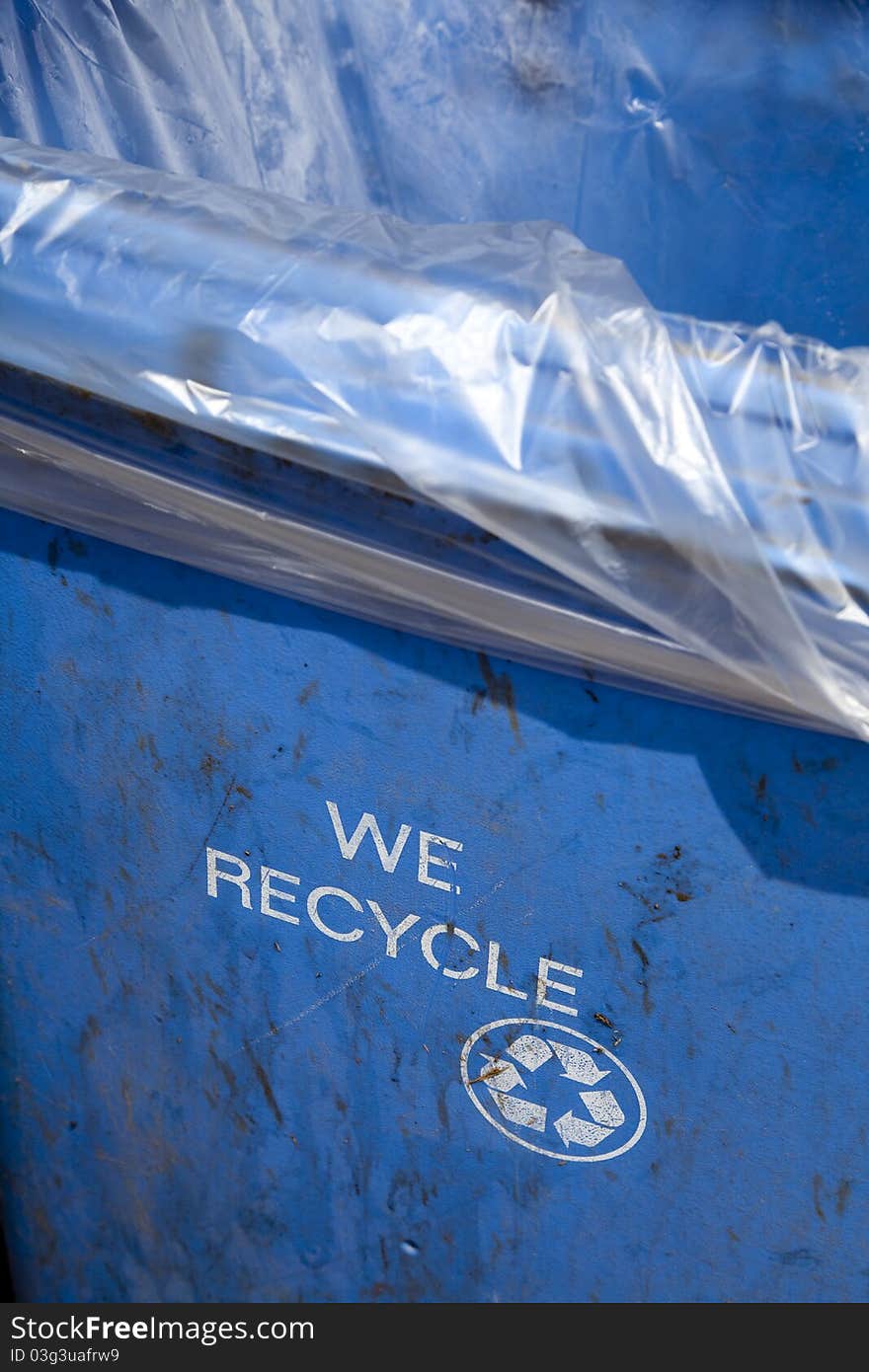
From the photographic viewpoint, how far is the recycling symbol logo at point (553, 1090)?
32.9 inches

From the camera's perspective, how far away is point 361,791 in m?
0.78

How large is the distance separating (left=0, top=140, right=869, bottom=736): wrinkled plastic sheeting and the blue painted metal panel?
0.20 ft

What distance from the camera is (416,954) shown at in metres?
0.84

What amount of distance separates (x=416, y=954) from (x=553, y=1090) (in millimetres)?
143

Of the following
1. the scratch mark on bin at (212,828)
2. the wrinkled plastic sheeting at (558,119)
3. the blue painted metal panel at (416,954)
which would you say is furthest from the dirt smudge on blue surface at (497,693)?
the wrinkled plastic sheeting at (558,119)

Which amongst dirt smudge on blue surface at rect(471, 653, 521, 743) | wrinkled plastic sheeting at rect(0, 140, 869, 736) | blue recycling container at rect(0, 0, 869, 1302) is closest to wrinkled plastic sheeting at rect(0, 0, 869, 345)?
blue recycling container at rect(0, 0, 869, 1302)

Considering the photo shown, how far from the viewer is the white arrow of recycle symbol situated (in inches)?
33.1

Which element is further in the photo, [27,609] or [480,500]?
[27,609]

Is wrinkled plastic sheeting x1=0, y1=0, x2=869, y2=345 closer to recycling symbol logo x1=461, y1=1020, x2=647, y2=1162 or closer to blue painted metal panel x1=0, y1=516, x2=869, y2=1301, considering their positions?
blue painted metal panel x1=0, y1=516, x2=869, y2=1301

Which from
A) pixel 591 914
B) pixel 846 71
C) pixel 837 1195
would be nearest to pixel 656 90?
pixel 846 71

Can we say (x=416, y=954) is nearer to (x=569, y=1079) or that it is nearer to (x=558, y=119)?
(x=569, y=1079)

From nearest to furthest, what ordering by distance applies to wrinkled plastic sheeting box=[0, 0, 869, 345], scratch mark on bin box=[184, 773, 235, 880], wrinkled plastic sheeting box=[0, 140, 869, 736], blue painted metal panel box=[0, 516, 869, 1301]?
wrinkled plastic sheeting box=[0, 140, 869, 736] → blue painted metal panel box=[0, 516, 869, 1301] → scratch mark on bin box=[184, 773, 235, 880] → wrinkled plastic sheeting box=[0, 0, 869, 345]
